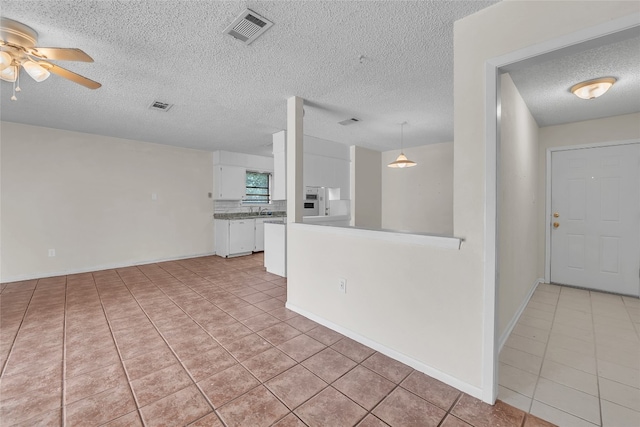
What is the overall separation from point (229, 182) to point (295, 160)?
3787 millimetres

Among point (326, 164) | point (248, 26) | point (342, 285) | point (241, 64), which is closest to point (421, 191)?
point (326, 164)

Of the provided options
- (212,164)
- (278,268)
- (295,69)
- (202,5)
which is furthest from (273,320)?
(212,164)

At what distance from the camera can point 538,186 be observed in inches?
156

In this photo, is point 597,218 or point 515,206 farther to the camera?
point 597,218

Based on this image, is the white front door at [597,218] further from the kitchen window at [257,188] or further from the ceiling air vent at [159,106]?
the kitchen window at [257,188]

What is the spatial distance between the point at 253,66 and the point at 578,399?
337 centimetres

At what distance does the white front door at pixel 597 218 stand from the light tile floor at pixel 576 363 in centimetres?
50

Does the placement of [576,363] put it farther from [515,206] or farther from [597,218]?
[597,218]

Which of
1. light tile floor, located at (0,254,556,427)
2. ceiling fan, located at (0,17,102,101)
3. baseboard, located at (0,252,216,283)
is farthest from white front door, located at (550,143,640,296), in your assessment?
baseboard, located at (0,252,216,283)

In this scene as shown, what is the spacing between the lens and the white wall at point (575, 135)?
3.36m

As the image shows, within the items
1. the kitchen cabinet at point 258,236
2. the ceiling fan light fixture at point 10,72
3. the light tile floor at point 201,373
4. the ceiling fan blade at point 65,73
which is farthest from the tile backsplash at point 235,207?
the ceiling fan light fixture at point 10,72

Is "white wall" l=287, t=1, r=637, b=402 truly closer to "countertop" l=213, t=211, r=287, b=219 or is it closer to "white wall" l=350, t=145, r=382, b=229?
"white wall" l=350, t=145, r=382, b=229

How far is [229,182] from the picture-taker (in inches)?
245

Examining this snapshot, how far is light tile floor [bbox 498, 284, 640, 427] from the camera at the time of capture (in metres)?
1.55
